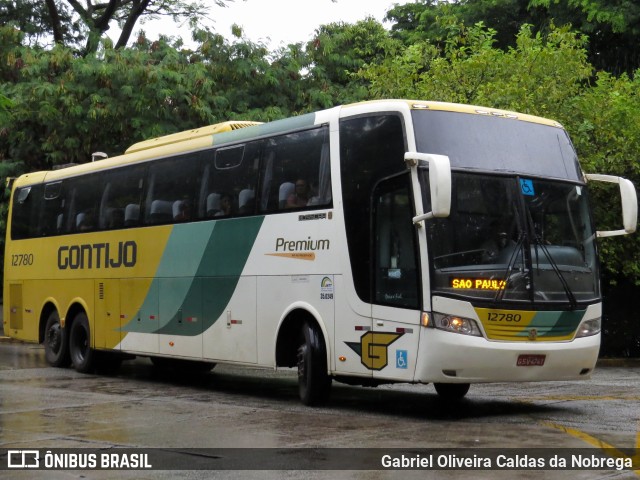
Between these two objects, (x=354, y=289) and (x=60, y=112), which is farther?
(x=60, y=112)

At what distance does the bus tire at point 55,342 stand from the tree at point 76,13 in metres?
15.4

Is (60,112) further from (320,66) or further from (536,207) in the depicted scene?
(536,207)

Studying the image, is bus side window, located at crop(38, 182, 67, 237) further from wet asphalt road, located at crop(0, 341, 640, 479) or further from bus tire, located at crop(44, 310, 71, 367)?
wet asphalt road, located at crop(0, 341, 640, 479)

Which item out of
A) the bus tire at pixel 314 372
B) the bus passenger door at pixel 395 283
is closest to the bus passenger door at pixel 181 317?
the bus tire at pixel 314 372

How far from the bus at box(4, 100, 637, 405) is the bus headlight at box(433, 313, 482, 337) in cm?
2

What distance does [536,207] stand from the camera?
12734 millimetres

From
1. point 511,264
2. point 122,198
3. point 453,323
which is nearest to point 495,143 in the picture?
point 511,264

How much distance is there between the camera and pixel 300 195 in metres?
14.2

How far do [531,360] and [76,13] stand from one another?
2647cm

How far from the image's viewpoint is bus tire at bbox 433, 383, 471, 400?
1448 centimetres

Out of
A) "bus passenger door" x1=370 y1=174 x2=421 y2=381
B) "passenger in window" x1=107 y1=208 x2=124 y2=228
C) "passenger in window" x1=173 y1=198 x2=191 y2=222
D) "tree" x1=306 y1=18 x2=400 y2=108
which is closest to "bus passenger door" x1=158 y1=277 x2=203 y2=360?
"passenger in window" x1=173 y1=198 x2=191 y2=222

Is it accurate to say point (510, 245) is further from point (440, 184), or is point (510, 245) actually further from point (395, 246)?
point (440, 184)

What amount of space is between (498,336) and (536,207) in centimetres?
160

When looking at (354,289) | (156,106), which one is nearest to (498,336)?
(354,289)
